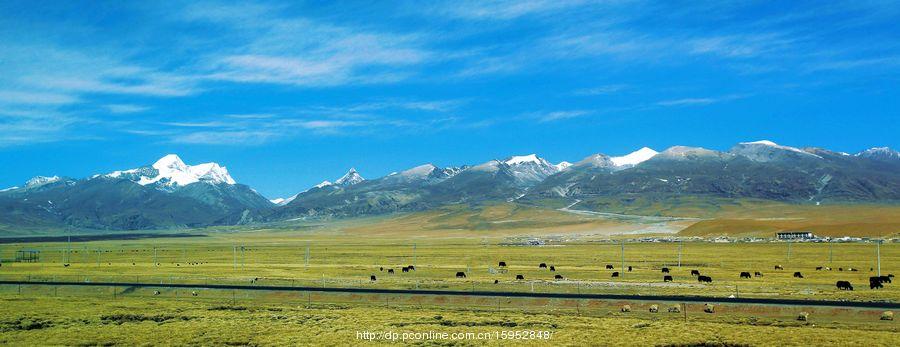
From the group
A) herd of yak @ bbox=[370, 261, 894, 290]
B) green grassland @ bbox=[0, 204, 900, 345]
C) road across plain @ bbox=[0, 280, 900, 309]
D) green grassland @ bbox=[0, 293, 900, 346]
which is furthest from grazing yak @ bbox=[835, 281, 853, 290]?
green grassland @ bbox=[0, 293, 900, 346]

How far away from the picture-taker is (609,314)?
54.9 m

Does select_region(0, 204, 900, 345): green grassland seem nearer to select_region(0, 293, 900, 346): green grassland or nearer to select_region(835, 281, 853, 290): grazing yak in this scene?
select_region(0, 293, 900, 346): green grassland

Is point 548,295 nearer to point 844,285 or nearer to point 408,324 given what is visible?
point 408,324

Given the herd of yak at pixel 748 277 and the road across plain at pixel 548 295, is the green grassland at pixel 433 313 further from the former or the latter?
the road across plain at pixel 548 295

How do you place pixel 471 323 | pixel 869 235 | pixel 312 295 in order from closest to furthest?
pixel 471 323, pixel 312 295, pixel 869 235

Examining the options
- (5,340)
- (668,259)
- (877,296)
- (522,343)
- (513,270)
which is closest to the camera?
(522,343)

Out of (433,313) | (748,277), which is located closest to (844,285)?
(748,277)

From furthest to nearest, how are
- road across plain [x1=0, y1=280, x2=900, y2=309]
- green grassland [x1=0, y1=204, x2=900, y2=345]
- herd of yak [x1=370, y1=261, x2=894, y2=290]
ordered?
herd of yak [x1=370, y1=261, x2=894, y2=290], road across plain [x1=0, y1=280, x2=900, y2=309], green grassland [x1=0, y1=204, x2=900, y2=345]

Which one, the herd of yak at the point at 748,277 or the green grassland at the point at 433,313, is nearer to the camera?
the green grassland at the point at 433,313

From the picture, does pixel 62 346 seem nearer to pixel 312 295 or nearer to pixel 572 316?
pixel 312 295

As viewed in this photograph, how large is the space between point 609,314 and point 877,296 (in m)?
24.5

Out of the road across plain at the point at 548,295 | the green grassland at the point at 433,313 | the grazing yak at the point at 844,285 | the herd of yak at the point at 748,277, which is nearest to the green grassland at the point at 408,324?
the green grassland at the point at 433,313

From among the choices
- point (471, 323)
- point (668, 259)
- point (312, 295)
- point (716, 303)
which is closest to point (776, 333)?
point (716, 303)

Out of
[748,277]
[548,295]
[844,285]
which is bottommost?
[748,277]
